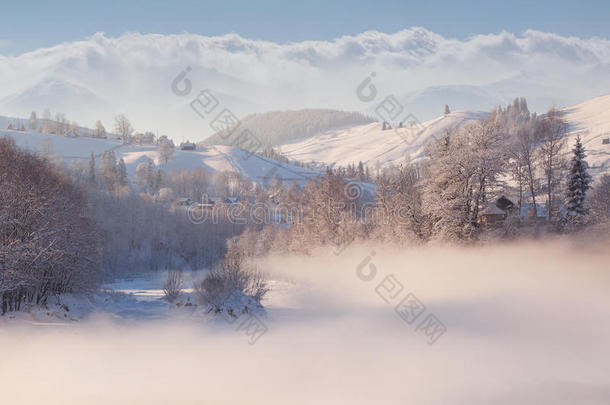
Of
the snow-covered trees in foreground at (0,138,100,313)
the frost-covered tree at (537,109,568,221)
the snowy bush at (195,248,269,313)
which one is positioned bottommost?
the snowy bush at (195,248,269,313)

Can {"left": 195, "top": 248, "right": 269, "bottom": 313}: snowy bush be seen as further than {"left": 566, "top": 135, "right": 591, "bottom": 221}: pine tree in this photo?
No

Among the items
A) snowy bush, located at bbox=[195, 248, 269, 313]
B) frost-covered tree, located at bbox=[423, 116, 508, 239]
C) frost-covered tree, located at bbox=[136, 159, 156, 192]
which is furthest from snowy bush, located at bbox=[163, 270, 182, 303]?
frost-covered tree, located at bbox=[136, 159, 156, 192]

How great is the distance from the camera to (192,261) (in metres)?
96.7

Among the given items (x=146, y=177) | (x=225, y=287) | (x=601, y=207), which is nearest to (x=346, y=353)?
(x=225, y=287)

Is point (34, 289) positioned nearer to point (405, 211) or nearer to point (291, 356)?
point (291, 356)

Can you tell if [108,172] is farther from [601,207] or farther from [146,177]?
[601,207]

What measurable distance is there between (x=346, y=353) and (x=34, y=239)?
47.7 feet

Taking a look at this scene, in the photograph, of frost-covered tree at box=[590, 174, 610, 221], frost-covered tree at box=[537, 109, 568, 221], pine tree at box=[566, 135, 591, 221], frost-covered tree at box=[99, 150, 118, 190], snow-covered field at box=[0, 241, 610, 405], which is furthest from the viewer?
frost-covered tree at box=[99, 150, 118, 190]

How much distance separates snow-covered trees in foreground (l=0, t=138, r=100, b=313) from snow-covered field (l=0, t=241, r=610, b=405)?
8.42ft

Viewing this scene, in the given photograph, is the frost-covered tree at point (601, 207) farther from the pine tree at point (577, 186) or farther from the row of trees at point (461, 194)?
the pine tree at point (577, 186)

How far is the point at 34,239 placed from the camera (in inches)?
744

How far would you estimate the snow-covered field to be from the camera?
12.7 meters

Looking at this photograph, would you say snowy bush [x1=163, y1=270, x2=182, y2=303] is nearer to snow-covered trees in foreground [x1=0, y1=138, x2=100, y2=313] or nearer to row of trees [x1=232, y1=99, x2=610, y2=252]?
snow-covered trees in foreground [x1=0, y1=138, x2=100, y2=313]

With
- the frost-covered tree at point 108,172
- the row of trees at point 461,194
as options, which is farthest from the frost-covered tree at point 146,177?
the row of trees at point 461,194
